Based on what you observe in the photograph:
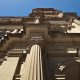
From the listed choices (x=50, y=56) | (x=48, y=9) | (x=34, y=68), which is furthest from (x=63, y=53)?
(x=48, y=9)

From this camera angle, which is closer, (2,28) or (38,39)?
(38,39)

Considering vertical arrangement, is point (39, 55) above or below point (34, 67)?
above

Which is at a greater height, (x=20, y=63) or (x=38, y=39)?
(x=38, y=39)

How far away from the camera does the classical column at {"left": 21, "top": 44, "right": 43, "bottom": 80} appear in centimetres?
1104

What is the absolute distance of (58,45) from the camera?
17594 mm

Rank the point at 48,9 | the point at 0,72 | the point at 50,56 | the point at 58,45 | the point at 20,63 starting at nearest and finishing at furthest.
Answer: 1. the point at 0,72
2. the point at 20,63
3. the point at 50,56
4. the point at 58,45
5. the point at 48,9

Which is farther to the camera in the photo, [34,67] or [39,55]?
[39,55]

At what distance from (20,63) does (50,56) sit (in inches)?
89.0

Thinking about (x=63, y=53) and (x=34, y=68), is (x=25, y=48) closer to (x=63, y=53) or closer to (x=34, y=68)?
(x=63, y=53)

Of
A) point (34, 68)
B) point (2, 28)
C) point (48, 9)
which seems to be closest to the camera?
point (34, 68)

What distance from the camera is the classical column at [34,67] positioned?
36.2 ft

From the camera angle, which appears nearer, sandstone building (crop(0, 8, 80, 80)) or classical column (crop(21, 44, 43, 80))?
classical column (crop(21, 44, 43, 80))

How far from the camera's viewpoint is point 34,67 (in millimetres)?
12070

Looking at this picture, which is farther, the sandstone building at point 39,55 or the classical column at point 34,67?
the sandstone building at point 39,55
